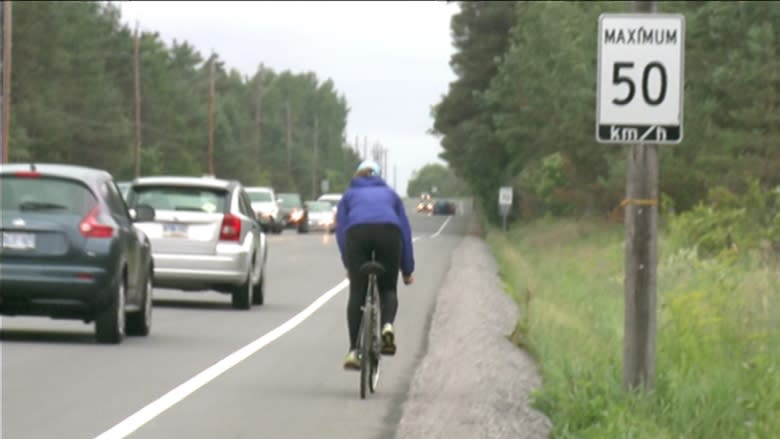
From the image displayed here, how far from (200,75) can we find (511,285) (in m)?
158

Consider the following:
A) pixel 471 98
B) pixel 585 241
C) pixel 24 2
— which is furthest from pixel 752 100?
pixel 24 2

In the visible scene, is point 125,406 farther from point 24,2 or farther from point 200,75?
point 200,75

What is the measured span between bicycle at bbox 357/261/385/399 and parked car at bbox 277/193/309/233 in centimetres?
6233

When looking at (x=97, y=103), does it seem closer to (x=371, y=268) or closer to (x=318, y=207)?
(x=318, y=207)

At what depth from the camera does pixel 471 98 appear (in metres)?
92.4

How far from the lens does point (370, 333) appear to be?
14.8 meters

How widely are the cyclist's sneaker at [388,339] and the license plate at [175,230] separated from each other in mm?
10719

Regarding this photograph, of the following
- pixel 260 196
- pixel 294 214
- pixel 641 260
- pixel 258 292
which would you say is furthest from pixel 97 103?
pixel 641 260

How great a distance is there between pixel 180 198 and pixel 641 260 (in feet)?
42.6

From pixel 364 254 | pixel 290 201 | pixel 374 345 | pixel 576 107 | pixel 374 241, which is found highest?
pixel 576 107

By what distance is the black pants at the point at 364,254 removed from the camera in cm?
1497

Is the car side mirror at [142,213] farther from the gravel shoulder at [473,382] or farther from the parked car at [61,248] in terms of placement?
the gravel shoulder at [473,382]

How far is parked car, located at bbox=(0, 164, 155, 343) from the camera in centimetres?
1834

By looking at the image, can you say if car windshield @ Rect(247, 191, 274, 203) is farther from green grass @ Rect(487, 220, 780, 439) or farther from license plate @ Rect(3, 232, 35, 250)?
license plate @ Rect(3, 232, 35, 250)
